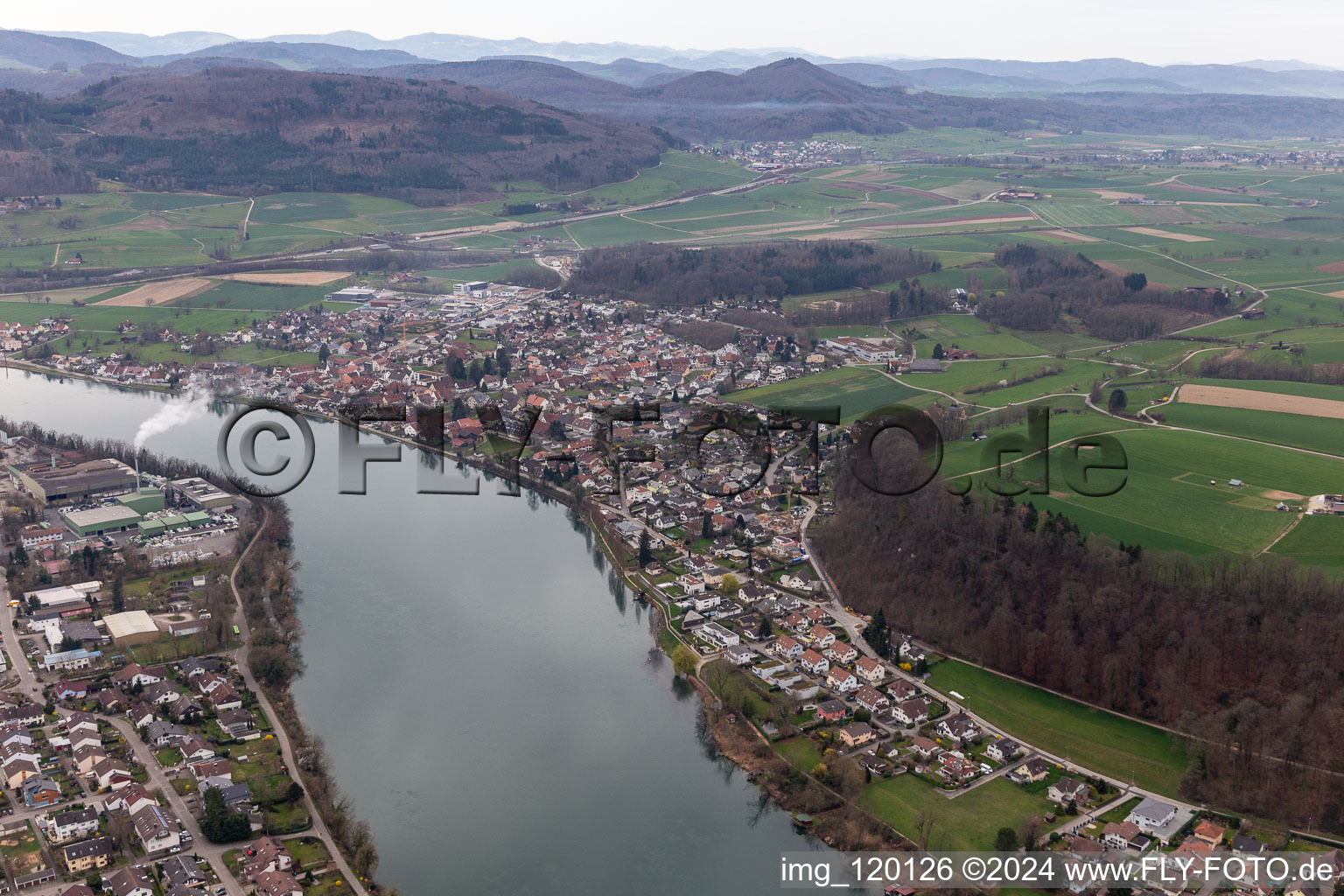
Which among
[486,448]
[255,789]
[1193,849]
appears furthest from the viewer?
[486,448]

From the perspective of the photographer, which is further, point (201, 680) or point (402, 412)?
point (402, 412)

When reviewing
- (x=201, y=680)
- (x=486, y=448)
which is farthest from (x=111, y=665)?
(x=486, y=448)

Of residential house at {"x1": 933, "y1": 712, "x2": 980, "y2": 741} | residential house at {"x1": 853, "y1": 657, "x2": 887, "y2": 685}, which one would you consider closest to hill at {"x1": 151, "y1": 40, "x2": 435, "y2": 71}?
residential house at {"x1": 853, "y1": 657, "x2": 887, "y2": 685}

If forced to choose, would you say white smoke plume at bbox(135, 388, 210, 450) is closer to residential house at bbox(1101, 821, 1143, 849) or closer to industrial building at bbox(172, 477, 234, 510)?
industrial building at bbox(172, 477, 234, 510)

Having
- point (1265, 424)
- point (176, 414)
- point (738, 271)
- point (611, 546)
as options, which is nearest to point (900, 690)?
point (611, 546)

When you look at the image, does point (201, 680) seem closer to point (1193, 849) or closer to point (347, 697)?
point (347, 697)

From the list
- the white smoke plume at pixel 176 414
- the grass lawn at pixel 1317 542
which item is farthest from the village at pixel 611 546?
the grass lawn at pixel 1317 542
